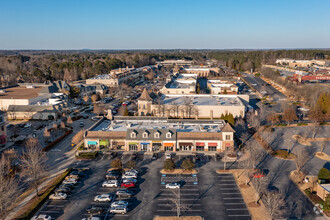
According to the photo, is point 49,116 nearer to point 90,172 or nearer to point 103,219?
point 90,172

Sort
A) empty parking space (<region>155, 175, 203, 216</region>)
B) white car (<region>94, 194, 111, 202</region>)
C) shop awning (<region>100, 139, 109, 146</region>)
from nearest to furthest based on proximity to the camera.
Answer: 1. empty parking space (<region>155, 175, 203, 216</region>)
2. white car (<region>94, 194, 111, 202</region>)
3. shop awning (<region>100, 139, 109, 146</region>)

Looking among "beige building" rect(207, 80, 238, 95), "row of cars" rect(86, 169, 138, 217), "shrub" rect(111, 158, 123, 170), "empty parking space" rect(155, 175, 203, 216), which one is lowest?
"empty parking space" rect(155, 175, 203, 216)

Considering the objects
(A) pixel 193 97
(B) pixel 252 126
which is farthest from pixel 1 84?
(B) pixel 252 126

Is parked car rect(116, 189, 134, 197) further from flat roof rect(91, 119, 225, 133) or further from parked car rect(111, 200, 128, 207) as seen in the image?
flat roof rect(91, 119, 225, 133)

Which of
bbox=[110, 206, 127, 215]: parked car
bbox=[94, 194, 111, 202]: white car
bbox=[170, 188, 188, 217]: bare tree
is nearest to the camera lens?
bbox=[170, 188, 188, 217]: bare tree

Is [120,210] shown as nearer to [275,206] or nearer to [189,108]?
[275,206]

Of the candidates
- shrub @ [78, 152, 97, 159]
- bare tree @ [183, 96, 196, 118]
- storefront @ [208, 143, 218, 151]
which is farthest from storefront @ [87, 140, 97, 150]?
bare tree @ [183, 96, 196, 118]
